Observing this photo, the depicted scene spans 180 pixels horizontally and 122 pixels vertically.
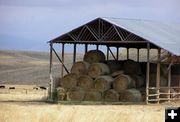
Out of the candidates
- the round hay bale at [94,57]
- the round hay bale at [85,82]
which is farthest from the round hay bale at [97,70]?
the round hay bale at [94,57]

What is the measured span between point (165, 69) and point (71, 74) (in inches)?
216

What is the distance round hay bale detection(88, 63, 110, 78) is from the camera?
98.3 ft

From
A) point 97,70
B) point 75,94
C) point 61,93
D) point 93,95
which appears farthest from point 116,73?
point 61,93

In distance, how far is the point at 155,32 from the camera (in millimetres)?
32188

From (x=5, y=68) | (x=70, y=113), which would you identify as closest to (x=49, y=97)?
(x=70, y=113)

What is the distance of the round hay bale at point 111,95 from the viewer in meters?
29.5

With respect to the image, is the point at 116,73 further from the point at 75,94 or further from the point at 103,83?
Answer: the point at 75,94

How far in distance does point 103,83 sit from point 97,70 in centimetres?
83

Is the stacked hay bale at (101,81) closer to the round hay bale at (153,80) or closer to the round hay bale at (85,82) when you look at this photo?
the round hay bale at (85,82)

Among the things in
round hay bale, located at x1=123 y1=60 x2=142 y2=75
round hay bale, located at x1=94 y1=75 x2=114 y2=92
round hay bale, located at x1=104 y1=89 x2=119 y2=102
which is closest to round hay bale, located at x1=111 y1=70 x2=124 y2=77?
round hay bale, located at x1=94 y1=75 x2=114 y2=92

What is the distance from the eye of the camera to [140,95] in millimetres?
29844

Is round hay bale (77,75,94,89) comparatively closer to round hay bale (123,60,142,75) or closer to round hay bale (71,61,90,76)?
round hay bale (71,61,90,76)

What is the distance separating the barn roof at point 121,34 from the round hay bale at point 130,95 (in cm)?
260

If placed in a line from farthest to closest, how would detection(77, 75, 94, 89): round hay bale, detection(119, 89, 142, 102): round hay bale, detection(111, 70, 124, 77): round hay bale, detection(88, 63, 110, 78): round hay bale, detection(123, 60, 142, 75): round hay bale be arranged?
detection(123, 60, 142, 75): round hay bale < detection(111, 70, 124, 77): round hay bale < detection(77, 75, 94, 89): round hay bale < detection(88, 63, 110, 78): round hay bale < detection(119, 89, 142, 102): round hay bale
